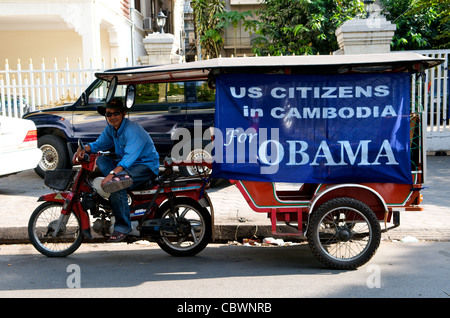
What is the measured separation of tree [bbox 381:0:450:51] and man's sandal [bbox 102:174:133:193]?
10840 mm

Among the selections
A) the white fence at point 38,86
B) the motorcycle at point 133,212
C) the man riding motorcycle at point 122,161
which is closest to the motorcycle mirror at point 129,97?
the man riding motorcycle at point 122,161

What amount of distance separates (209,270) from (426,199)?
4.19 metres

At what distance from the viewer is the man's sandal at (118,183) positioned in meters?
4.98

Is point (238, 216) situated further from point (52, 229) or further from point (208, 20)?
point (208, 20)

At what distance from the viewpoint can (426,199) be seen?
7637mm

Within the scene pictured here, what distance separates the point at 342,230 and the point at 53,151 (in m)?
6.30

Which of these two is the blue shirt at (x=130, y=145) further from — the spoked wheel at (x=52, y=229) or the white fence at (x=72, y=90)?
the white fence at (x=72, y=90)

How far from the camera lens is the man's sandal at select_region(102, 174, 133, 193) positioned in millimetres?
4984

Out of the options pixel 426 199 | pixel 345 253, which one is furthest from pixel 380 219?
pixel 426 199

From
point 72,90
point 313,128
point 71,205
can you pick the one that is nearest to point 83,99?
point 72,90

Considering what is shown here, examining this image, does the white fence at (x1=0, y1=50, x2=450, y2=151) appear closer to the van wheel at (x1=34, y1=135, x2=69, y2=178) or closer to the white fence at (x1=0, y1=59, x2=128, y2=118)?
the white fence at (x1=0, y1=59, x2=128, y2=118)

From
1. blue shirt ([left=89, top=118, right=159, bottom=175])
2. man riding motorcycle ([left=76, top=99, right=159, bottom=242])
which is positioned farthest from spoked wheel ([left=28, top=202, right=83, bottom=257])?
blue shirt ([left=89, top=118, right=159, bottom=175])
